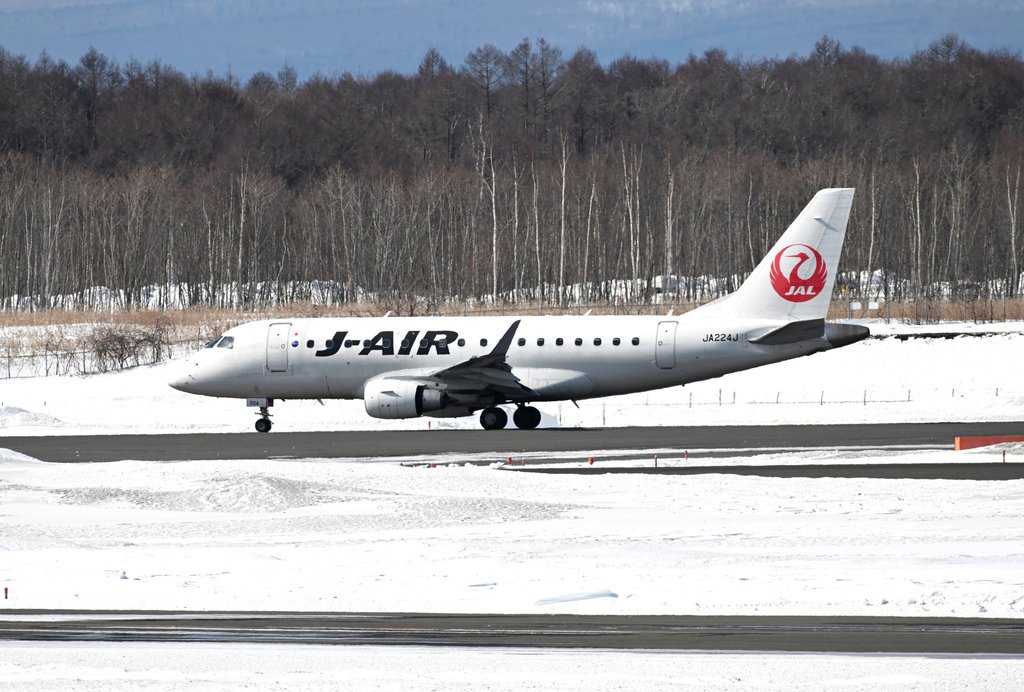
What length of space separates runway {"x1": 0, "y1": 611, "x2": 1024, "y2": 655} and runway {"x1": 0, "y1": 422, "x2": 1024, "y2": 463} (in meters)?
16.0

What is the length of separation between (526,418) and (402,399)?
3695 mm

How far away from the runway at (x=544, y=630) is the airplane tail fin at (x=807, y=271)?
2287 centimetres

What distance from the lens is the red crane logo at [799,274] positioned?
3388 centimetres

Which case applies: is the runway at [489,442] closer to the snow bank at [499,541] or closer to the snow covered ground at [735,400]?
the snow covered ground at [735,400]

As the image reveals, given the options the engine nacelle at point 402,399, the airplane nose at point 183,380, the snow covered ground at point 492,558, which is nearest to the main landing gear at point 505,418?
the engine nacelle at point 402,399

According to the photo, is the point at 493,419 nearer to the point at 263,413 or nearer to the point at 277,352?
the point at 277,352

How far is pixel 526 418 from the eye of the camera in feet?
118

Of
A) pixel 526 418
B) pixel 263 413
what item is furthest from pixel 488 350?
pixel 263 413

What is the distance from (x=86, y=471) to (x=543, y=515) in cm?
1005

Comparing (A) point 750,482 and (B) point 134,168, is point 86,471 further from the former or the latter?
(B) point 134,168

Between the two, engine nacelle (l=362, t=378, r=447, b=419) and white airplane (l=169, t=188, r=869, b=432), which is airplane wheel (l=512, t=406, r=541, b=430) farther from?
engine nacelle (l=362, t=378, r=447, b=419)

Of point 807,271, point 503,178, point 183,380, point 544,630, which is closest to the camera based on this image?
point 544,630

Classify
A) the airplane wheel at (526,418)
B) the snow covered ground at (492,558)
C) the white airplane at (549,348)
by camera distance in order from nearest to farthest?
the snow covered ground at (492,558), the white airplane at (549,348), the airplane wheel at (526,418)

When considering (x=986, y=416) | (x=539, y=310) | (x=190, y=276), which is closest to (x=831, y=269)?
(x=986, y=416)
